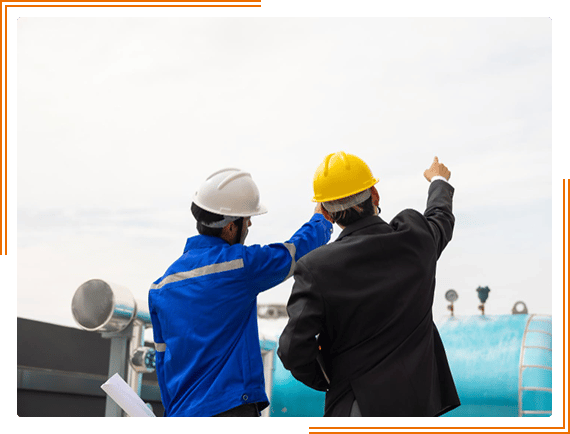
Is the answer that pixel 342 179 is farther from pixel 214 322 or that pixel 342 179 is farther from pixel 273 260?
pixel 214 322

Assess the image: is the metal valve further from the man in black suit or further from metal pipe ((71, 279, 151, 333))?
A: the man in black suit

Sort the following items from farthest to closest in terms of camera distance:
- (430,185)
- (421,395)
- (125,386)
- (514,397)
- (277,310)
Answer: (277,310)
(514,397)
(430,185)
(125,386)
(421,395)

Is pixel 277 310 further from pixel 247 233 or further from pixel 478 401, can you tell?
pixel 247 233

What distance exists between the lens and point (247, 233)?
2865 millimetres

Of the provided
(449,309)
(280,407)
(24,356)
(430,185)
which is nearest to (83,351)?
(24,356)

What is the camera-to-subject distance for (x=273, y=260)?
2.61 meters

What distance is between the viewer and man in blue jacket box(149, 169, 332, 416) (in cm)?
248

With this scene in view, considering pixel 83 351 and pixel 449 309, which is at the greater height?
pixel 449 309

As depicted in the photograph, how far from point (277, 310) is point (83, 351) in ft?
8.11

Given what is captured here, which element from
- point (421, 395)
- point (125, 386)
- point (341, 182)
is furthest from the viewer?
point (125, 386)

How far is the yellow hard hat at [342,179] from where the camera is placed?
2.37 m

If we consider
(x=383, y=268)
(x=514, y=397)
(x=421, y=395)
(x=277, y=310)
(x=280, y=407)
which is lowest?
(x=280, y=407)

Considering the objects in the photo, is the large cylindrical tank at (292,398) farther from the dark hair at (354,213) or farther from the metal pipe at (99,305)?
the dark hair at (354,213)

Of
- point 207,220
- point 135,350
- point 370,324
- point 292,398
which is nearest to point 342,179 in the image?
point 370,324
